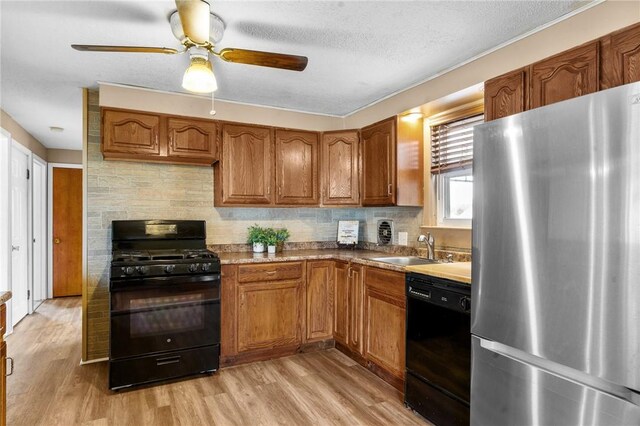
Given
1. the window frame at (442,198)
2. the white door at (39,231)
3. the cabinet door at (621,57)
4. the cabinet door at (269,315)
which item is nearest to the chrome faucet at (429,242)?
the window frame at (442,198)

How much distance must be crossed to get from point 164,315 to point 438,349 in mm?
1990

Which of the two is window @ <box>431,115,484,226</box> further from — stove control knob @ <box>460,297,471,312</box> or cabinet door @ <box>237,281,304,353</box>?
cabinet door @ <box>237,281,304,353</box>

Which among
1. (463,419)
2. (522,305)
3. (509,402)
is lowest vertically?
(463,419)

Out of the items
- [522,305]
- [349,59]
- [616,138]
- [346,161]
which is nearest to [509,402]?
[522,305]

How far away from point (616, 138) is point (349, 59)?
5.98 feet

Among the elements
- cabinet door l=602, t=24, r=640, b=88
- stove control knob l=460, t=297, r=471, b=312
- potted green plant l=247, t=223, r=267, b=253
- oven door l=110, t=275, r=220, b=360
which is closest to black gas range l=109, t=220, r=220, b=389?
oven door l=110, t=275, r=220, b=360

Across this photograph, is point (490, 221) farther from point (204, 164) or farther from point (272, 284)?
point (204, 164)

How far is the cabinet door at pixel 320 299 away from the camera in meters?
3.39

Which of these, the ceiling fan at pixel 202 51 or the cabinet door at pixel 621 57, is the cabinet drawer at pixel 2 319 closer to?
the ceiling fan at pixel 202 51

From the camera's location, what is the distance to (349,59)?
263 cm

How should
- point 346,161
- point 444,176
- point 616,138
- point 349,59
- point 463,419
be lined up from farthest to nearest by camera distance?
point 346,161 < point 444,176 < point 349,59 < point 463,419 < point 616,138

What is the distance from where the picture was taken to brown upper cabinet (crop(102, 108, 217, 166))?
3020mm

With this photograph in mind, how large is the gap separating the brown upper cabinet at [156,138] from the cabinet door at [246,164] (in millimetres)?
147

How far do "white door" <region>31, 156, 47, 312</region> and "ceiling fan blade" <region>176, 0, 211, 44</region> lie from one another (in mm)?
4529
